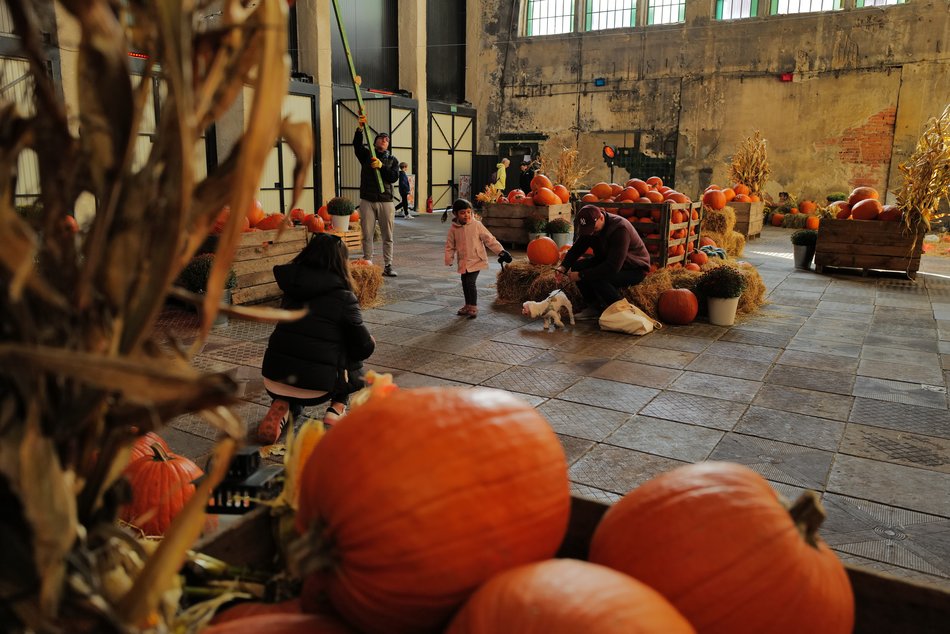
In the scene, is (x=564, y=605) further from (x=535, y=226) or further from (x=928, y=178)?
(x=535, y=226)

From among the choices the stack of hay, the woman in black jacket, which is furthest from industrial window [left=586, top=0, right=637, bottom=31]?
the woman in black jacket

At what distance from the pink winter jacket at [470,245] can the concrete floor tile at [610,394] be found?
2306 mm

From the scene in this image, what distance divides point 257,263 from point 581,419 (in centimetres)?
437

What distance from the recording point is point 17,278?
0.50 meters

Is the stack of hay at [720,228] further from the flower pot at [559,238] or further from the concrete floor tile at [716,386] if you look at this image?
the concrete floor tile at [716,386]

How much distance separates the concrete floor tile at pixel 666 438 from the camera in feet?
12.2

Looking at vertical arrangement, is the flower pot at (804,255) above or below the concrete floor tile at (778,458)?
above

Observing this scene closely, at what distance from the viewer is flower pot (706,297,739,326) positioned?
22.3 ft

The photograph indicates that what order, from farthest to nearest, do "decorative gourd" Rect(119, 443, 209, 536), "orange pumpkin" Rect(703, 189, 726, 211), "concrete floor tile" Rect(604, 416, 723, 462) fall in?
1. "orange pumpkin" Rect(703, 189, 726, 211)
2. "concrete floor tile" Rect(604, 416, 723, 462)
3. "decorative gourd" Rect(119, 443, 209, 536)

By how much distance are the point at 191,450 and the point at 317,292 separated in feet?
3.44

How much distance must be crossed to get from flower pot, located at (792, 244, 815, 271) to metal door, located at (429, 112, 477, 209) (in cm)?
1250

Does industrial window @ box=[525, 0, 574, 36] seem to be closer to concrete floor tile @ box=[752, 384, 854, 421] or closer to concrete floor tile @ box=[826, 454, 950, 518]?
concrete floor tile @ box=[752, 384, 854, 421]

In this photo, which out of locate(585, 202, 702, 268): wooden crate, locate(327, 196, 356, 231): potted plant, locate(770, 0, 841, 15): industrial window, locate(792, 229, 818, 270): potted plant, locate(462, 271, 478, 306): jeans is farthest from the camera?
locate(770, 0, 841, 15): industrial window

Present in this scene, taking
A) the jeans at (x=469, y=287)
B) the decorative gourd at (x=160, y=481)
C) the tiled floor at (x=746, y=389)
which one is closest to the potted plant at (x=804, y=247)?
the tiled floor at (x=746, y=389)
